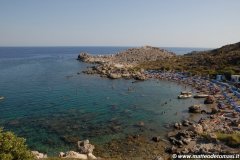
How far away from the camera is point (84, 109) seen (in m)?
60.4

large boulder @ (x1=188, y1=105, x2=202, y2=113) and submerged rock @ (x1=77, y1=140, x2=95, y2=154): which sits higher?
large boulder @ (x1=188, y1=105, x2=202, y2=113)

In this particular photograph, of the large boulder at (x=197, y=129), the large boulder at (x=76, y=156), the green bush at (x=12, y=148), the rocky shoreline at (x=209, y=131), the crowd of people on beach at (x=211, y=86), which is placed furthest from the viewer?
the crowd of people on beach at (x=211, y=86)

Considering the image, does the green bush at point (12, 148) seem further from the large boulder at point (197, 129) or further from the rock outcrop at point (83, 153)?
the large boulder at point (197, 129)

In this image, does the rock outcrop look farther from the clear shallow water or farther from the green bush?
the green bush

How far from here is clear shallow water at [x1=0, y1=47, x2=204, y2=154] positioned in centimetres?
4603

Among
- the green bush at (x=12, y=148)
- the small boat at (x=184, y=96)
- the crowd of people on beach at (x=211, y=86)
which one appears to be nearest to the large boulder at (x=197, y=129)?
the crowd of people on beach at (x=211, y=86)

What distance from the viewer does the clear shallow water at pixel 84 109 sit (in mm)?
46031

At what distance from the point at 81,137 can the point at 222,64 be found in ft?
252

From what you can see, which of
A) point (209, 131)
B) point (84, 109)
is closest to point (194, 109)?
point (209, 131)

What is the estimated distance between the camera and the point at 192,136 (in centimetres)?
4391

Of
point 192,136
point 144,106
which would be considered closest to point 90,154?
point 192,136

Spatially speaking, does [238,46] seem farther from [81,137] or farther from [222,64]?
[81,137]

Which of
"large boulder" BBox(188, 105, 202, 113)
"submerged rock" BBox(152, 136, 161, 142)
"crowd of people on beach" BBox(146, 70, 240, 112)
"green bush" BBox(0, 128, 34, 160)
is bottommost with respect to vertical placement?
"submerged rock" BBox(152, 136, 161, 142)

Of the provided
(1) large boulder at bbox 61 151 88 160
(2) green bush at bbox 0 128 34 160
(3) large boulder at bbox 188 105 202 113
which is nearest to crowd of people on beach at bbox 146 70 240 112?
(3) large boulder at bbox 188 105 202 113
